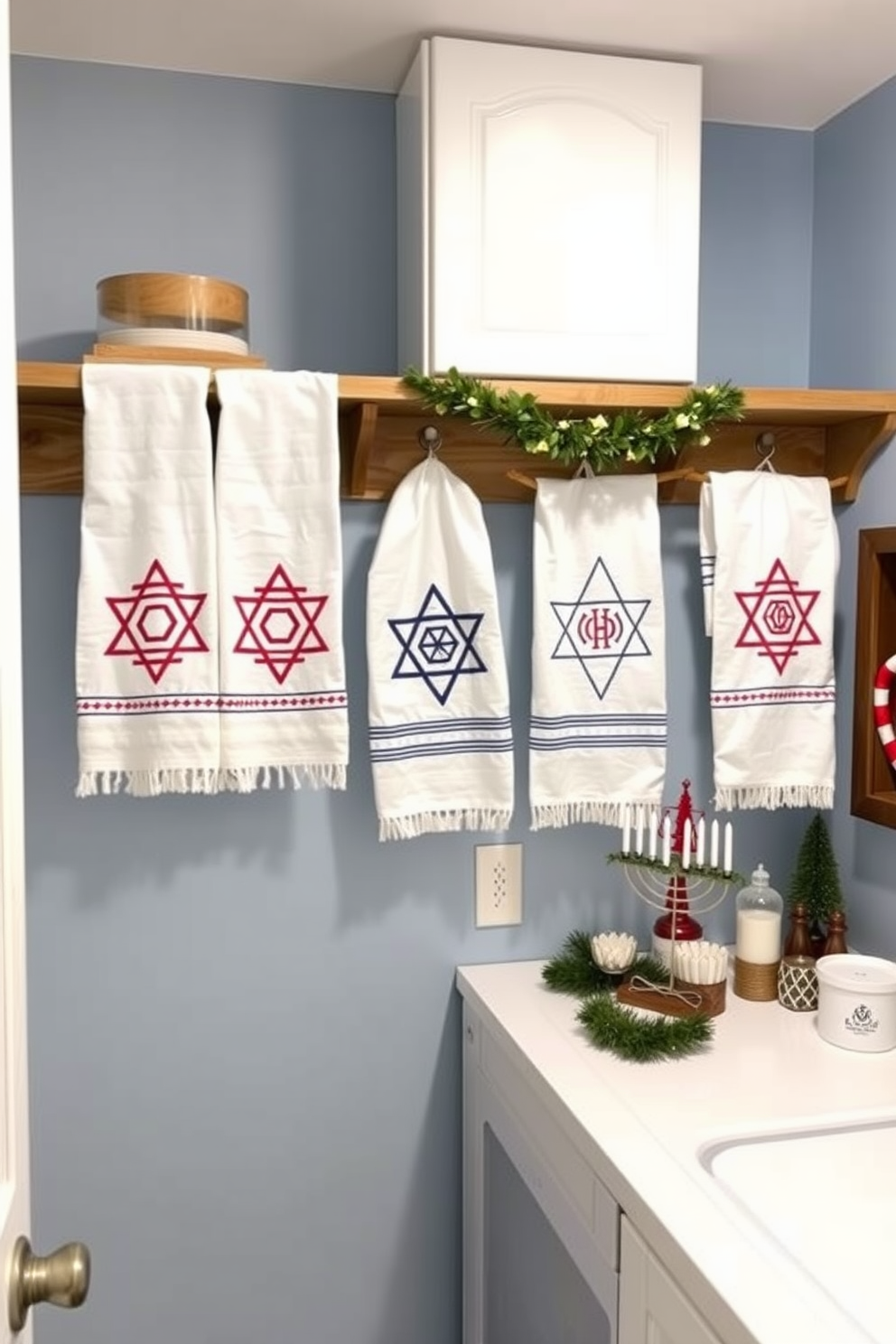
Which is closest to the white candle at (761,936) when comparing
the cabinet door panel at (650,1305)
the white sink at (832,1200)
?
the white sink at (832,1200)

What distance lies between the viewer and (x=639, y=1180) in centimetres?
123

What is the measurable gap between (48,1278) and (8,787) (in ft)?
1.20

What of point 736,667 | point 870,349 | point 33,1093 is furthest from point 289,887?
point 870,349

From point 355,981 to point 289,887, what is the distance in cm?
18

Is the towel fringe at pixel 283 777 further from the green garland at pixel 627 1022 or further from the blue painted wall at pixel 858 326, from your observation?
the blue painted wall at pixel 858 326

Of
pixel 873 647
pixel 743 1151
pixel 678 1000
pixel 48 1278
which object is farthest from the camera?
pixel 873 647

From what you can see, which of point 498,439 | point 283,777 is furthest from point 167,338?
point 283,777

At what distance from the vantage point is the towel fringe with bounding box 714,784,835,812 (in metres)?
1.81

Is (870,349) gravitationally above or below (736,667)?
above

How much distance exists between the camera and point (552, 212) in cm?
160

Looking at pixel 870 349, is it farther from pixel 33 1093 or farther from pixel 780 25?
pixel 33 1093

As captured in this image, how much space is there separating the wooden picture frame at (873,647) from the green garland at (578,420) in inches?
12.5

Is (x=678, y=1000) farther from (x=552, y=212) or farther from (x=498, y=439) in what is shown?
(x=552, y=212)

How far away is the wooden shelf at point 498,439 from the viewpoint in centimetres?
158
